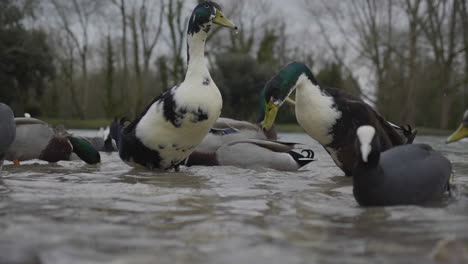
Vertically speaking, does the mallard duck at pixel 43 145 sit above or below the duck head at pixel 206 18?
below

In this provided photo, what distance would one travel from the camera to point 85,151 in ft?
19.1

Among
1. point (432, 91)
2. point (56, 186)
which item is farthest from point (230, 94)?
point (56, 186)

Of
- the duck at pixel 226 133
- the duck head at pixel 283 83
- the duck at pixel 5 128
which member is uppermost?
the duck head at pixel 283 83

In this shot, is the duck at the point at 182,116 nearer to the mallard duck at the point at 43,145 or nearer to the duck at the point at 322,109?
the duck at the point at 322,109

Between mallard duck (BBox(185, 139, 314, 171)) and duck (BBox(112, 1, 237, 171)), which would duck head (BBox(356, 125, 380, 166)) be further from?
mallard duck (BBox(185, 139, 314, 171))

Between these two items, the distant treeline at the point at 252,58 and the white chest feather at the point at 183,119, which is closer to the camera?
the white chest feather at the point at 183,119

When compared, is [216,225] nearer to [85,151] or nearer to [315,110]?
[315,110]

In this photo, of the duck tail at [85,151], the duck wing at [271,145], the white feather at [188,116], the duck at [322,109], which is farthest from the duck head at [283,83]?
the duck tail at [85,151]

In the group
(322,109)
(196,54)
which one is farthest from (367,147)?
(196,54)

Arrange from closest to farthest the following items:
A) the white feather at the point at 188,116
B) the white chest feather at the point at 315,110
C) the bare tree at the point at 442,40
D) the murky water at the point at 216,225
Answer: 1. the murky water at the point at 216,225
2. the white chest feather at the point at 315,110
3. the white feather at the point at 188,116
4. the bare tree at the point at 442,40

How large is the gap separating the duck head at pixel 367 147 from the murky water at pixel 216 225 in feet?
0.78

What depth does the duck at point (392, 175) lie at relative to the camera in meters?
2.67

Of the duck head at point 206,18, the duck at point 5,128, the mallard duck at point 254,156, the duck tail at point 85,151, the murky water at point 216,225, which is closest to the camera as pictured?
the murky water at point 216,225

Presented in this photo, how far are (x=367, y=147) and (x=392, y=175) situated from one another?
0.24m
